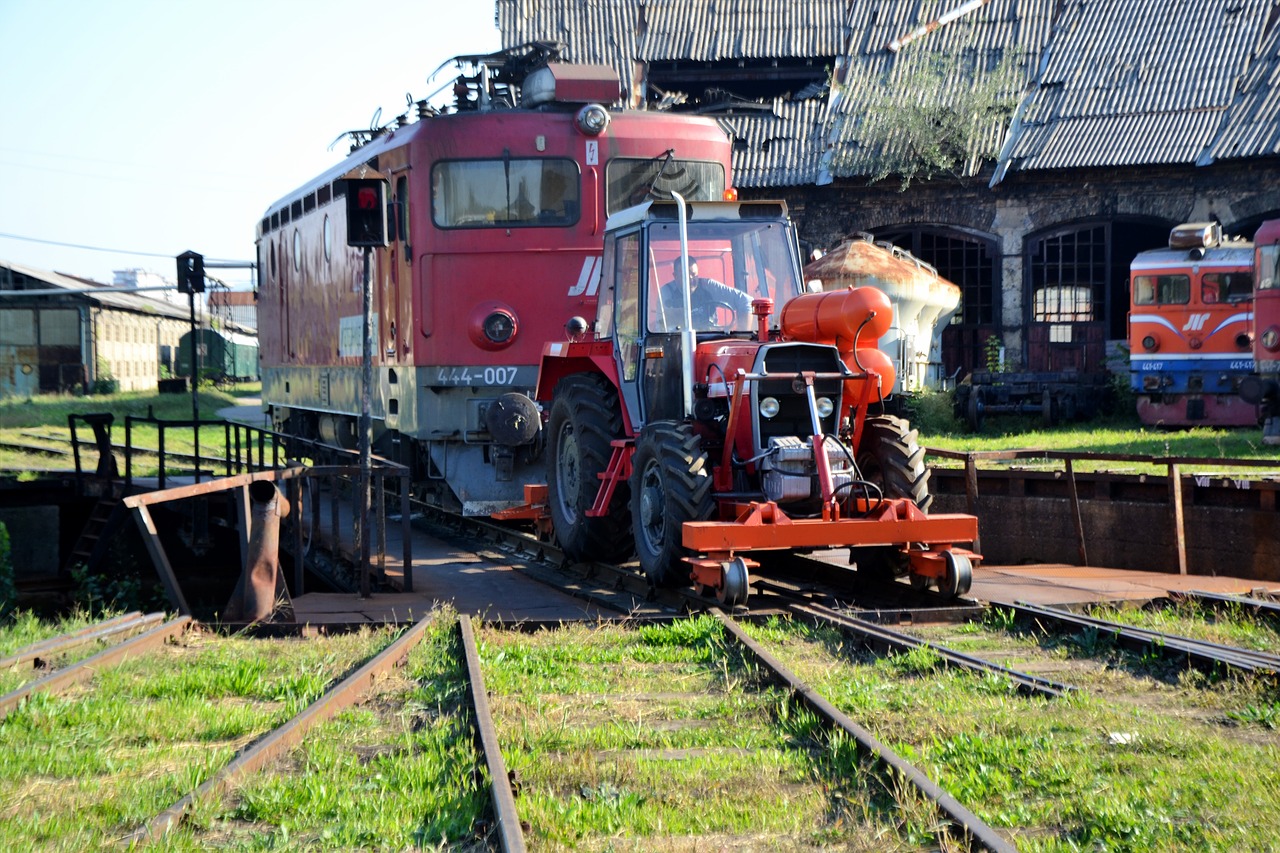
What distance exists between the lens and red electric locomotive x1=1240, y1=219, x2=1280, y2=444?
20.8m

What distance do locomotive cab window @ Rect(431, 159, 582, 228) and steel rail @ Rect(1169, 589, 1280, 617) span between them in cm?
719

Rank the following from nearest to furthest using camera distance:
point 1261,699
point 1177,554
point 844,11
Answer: point 1261,699 < point 1177,554 < point 844,11

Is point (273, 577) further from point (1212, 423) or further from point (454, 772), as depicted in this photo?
point (1212, 423)

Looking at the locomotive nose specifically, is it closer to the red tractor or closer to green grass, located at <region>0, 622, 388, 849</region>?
the red tractor

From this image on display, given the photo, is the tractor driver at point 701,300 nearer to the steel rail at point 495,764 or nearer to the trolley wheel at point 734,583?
the trolley wheel at point 734,583

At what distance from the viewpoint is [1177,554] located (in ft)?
39.1

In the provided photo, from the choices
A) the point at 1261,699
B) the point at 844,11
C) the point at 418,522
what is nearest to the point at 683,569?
the point at 1261,699

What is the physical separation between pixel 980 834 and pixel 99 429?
16.6 m

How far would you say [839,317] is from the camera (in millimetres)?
9648

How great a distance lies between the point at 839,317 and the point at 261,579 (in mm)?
4235

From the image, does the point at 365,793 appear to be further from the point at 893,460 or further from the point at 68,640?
the point at 893,460

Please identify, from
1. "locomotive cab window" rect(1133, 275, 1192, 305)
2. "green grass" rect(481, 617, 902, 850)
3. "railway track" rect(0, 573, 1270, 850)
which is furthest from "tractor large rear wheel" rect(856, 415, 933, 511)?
"locomotive cab window" rect(1133, 275, 1192, 305)

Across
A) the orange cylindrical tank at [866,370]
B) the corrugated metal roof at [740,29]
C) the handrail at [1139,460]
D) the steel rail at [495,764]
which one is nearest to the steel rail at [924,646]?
the orange cylindrical tank at [866,370]

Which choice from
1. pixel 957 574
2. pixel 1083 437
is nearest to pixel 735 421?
pixel 957 574
